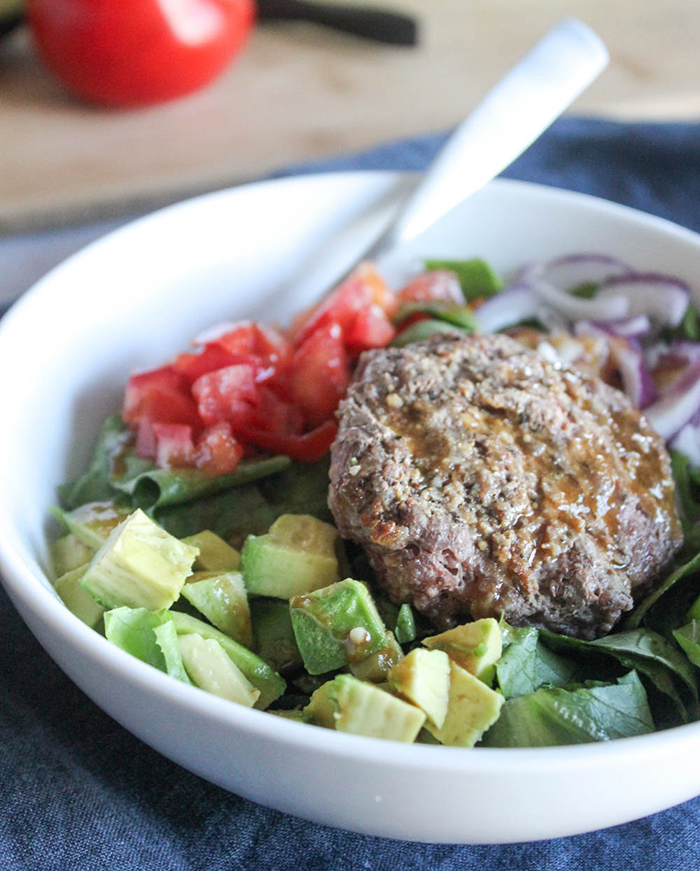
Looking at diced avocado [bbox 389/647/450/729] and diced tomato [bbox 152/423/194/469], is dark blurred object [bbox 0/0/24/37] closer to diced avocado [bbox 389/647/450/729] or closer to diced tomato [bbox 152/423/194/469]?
diced tomato [bbox 152/423/194/469]

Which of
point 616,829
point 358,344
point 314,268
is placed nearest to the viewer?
point 616,829

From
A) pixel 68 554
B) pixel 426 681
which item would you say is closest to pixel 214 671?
pixel 426 681

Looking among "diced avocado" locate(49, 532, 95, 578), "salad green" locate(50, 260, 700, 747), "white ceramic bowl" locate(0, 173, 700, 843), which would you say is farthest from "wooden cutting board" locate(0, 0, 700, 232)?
"salad green" locate(50, 260, 700, 747)

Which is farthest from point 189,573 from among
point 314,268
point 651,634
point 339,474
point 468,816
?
point 314,268

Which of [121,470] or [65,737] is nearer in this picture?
[65,737]

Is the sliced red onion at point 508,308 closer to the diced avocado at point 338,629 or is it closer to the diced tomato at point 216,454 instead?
the diced tomato at point 216,454

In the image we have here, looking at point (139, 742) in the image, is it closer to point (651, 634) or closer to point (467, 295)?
point (651, 634)
